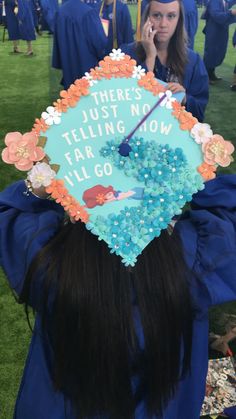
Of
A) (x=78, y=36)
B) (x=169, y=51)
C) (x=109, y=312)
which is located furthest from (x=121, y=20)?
(x=109, y=312)

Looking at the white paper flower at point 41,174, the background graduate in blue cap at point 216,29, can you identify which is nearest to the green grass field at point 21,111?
the background graduate in blue cap at point 216,29

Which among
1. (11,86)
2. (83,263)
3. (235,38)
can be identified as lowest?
(11,86)

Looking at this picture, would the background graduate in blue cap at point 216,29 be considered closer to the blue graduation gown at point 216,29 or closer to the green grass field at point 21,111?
the blue graduation gown at point 216,29

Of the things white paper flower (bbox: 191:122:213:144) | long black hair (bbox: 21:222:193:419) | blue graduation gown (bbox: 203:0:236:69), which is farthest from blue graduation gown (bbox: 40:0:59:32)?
long black hair (bbox: 21:222:193:419)

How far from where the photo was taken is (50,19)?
6.50 meters

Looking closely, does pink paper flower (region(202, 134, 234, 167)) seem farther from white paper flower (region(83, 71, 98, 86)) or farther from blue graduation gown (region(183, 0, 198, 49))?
blue graduation gown (region(183, 0, 198, 49))

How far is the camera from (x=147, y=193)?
77 cm

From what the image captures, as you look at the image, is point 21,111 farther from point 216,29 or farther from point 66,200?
point 66,200

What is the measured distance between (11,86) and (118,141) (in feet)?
17.6

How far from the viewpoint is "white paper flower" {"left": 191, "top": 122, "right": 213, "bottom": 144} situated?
822mm

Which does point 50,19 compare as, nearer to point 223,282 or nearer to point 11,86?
point 11,86

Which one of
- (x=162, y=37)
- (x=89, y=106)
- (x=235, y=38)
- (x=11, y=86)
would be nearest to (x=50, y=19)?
(x=11, y=86)

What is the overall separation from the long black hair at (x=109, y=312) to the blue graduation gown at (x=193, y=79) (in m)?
1.46

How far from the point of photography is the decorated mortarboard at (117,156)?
2.53 ft
